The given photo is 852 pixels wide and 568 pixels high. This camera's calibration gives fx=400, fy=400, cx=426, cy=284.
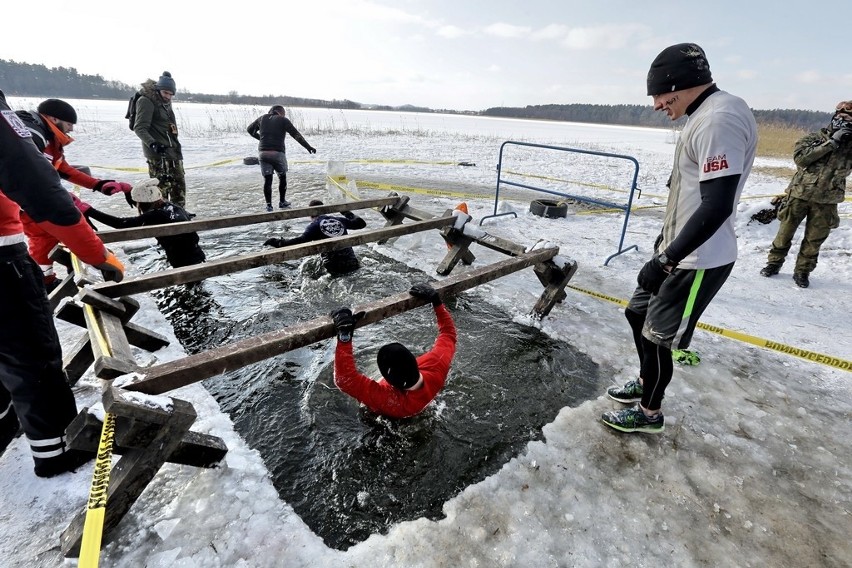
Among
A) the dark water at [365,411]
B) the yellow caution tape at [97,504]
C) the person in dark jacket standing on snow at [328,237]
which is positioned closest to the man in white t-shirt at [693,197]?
the dark water at [365,411]

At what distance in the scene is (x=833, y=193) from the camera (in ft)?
15.2

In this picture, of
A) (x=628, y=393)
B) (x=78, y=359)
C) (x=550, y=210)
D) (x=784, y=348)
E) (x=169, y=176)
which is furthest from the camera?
(x=550, y=210)

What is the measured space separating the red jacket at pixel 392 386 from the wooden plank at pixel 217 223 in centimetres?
268

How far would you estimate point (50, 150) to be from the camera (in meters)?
4.03

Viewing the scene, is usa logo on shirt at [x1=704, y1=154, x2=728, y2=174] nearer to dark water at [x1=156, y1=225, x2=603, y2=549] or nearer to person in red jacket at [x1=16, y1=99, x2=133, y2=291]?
dark water at [x1=156, y1=225, x2=603, y2=549]

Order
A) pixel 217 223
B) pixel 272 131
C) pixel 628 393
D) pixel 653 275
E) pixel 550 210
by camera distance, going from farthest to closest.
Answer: pixel 550 210 < pixel 272 131 < pixel 217 223 < pixel 628 393 < pixel 653 275

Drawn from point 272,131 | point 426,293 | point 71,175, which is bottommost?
point 426,293

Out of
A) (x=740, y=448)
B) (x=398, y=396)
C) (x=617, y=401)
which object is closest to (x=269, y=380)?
(x=398, y=396)

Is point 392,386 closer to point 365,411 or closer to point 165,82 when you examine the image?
point 365,411

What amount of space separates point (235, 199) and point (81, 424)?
7887 mm

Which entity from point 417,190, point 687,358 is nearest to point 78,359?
point 687,358

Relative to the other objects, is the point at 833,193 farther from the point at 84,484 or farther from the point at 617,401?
the point at 84,484

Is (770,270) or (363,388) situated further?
(770,270)

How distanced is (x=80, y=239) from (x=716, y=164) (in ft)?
10.5
